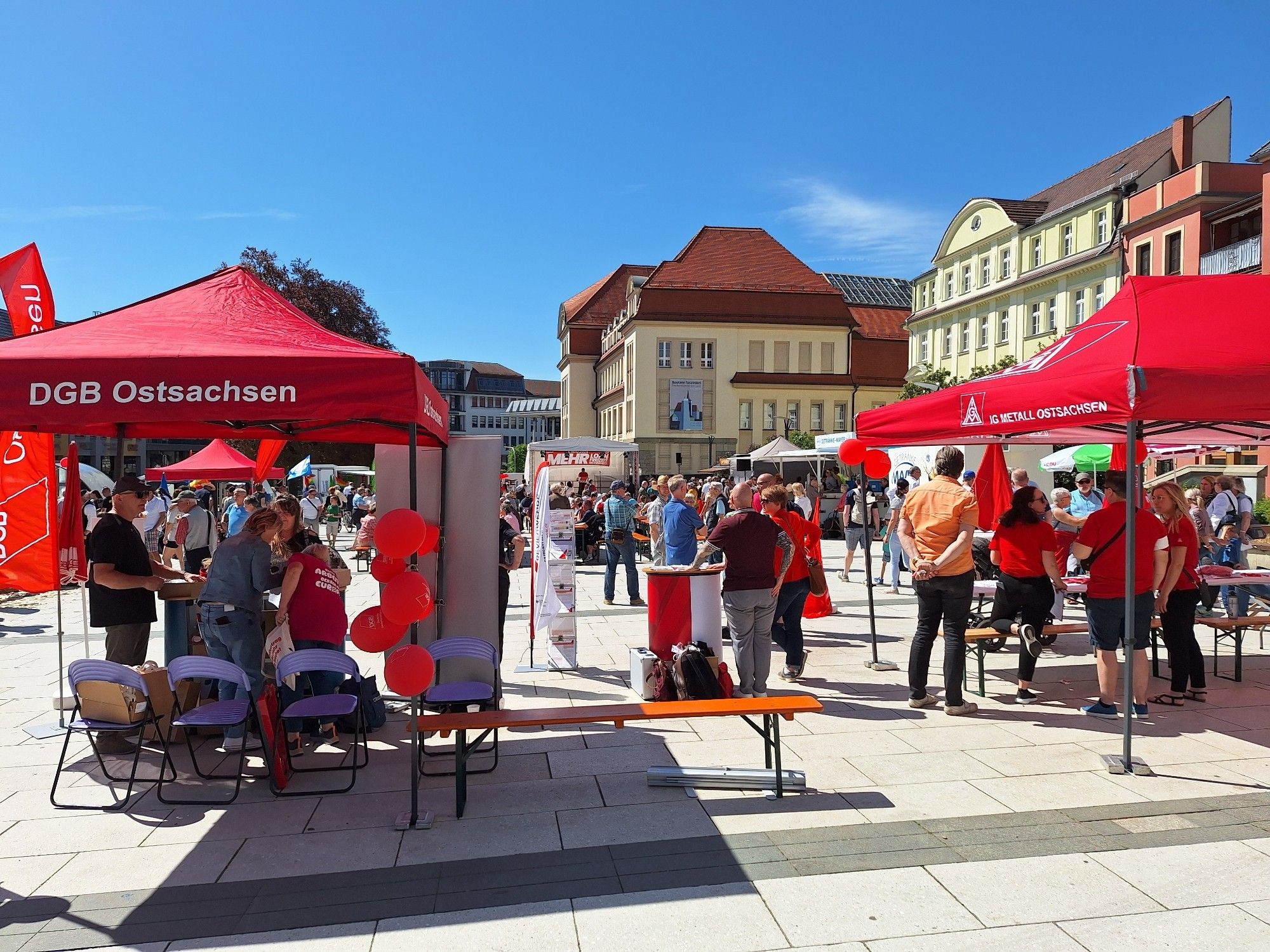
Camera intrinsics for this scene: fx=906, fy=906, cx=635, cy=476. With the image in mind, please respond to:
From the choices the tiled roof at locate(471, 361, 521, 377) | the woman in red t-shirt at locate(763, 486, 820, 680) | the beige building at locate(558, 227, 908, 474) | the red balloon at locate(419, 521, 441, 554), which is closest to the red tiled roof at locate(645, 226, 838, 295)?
the beige building at locate(558, 227, 908, 474)

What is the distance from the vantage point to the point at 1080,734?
6129 mm

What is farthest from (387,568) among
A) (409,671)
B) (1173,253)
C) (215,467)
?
(1173,253)

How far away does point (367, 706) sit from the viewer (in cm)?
634

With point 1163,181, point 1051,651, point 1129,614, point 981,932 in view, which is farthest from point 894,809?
point 1163,181

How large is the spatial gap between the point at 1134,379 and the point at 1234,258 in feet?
91.7

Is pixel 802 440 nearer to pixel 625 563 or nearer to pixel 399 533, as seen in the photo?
pixel 625 563

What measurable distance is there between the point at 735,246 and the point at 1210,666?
170ft

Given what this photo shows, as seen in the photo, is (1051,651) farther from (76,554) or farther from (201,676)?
(76,554)

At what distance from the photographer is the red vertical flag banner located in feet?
22.0

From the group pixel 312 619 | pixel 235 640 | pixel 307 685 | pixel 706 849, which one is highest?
pixel 312 619

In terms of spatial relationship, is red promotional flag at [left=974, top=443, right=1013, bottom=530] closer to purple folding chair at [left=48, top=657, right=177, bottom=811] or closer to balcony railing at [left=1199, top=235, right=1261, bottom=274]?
purple folding chair at [left=48, top=657, right=177, bottom=811]

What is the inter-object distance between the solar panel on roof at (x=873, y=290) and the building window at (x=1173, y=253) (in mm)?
39413

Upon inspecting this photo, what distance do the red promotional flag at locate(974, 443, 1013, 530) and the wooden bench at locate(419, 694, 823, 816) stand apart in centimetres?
603

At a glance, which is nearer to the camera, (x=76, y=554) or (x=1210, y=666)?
(x=76, y=554)
